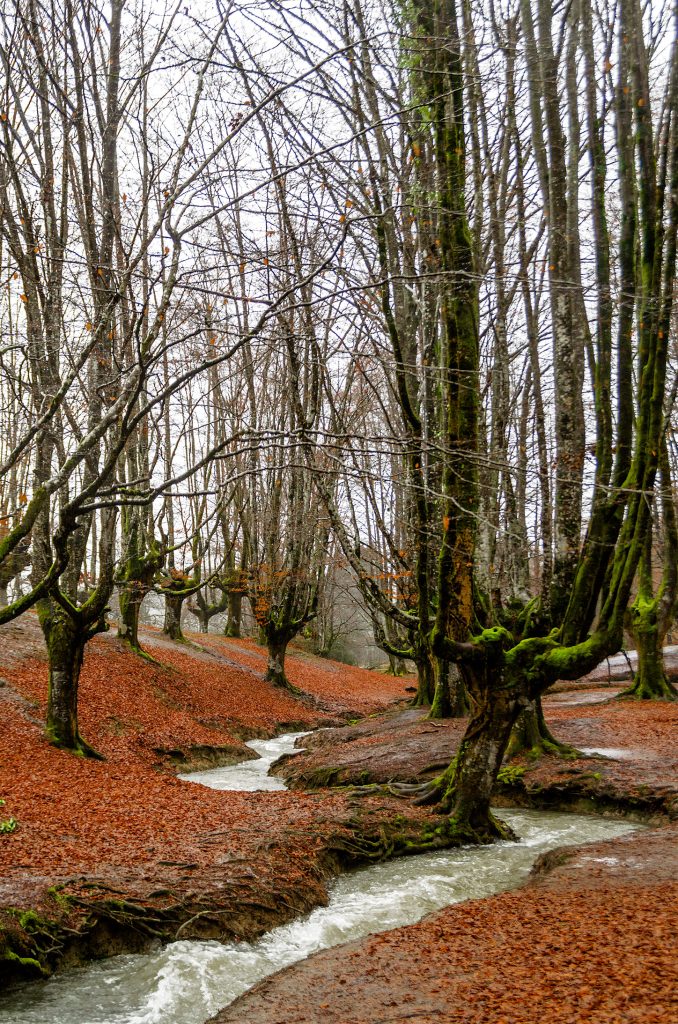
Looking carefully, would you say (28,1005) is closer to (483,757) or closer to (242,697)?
(483,757)

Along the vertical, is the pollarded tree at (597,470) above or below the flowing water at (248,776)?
above

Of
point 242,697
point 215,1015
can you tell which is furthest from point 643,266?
point 242,697

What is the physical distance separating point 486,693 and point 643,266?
459 centimetres

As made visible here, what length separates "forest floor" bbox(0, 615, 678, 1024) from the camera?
4.27 m

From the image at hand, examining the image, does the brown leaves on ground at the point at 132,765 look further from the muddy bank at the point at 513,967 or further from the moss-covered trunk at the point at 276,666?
the muddy bank at the point at 513,967

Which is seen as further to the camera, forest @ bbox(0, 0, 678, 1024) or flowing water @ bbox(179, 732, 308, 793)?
flowing water @ bbox(179, 732, 308, 793)

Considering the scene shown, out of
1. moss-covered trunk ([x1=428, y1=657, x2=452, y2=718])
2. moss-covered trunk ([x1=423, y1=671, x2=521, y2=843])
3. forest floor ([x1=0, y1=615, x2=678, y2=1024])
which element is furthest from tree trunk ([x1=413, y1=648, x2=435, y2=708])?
moss-covered trunk ([x1=423, y1=671, x2=521, y2=843])

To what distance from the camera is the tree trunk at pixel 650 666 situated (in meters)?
16.2

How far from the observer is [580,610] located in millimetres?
7355

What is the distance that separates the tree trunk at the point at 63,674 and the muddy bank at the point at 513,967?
23.4 feet

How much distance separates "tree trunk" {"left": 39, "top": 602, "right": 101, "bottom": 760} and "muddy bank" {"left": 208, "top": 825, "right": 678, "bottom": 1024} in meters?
7.14

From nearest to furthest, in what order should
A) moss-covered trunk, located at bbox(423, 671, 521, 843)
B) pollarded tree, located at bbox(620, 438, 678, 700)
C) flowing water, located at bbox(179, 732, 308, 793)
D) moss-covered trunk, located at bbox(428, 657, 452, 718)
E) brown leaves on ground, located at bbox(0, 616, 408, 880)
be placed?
brown leaves on ground, located at bbox(0, 616, 408, 880)
moss-covered trunk, located at bbox(423, 671, 521, 843)
flowing water, located at bbox(179, 732, 308, 793)
moss-covered trunk, located at bbox(428, 657, 452, 718)
pollarded tree, located at bbox(620, 438, 678, 700)

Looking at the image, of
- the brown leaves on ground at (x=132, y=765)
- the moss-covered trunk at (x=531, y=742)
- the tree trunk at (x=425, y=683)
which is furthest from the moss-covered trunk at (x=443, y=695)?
the brown leaves on ground at (x=132, y=765)

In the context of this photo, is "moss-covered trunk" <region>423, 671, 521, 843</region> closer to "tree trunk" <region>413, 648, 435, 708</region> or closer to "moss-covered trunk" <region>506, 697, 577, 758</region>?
"moss-covered trunk" <region>506, 697, 577, 758</region>
